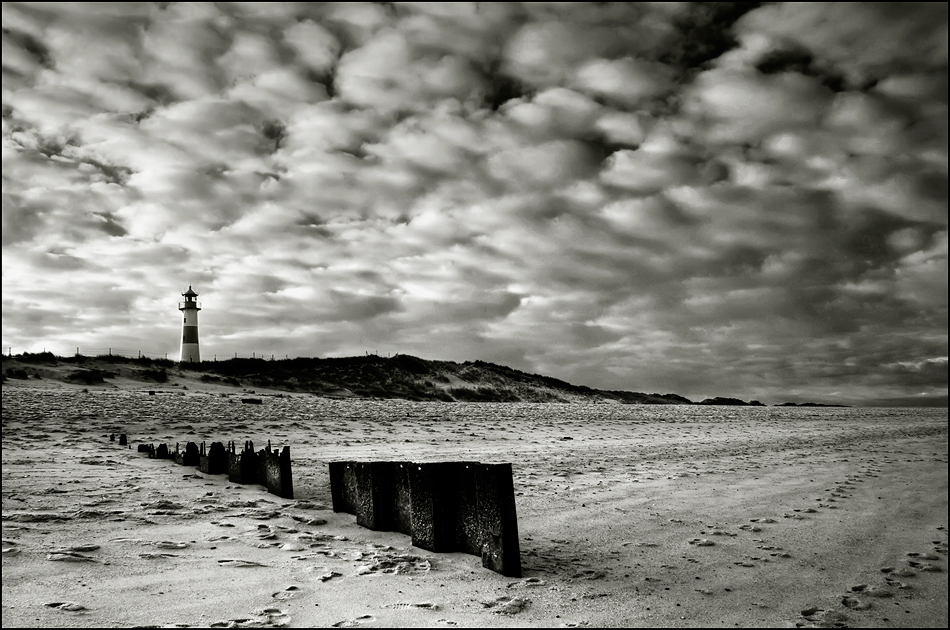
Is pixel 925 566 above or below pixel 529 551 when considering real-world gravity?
below

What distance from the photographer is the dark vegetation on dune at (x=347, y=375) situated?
32219 mm

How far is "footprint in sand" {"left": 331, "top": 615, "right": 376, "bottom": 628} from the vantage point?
10.2 ft

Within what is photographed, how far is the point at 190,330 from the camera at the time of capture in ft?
173

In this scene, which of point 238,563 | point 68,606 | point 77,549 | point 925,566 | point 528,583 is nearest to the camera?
point 68,606

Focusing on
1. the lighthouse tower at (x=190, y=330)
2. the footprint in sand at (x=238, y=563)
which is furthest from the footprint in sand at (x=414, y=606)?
the lighthouse tower at (x=190, y=330)

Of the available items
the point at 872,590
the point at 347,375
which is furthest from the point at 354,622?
the point at 347,375

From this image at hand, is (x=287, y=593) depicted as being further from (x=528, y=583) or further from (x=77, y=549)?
(x=77, y=549)

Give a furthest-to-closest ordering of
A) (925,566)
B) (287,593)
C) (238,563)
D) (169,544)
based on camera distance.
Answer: (169,544) → (238,563) → (925,566) → (287,593)

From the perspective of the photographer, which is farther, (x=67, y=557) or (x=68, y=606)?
(x=67, y=557)

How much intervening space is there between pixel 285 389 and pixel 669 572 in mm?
36659

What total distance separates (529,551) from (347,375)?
43.8m

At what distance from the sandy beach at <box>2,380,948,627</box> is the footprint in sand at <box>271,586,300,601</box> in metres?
0.02

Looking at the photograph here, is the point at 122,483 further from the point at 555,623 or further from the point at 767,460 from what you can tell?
the point at 767,460

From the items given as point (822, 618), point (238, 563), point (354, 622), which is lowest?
point (822, 618)
